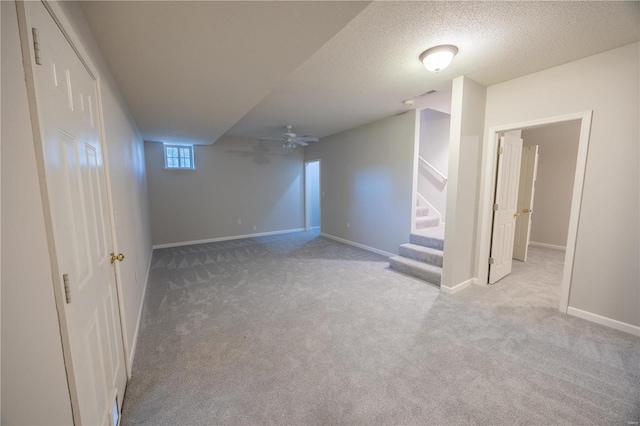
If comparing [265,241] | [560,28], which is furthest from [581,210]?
[265,241]

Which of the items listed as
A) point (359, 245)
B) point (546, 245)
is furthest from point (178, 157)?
point (546, 245)

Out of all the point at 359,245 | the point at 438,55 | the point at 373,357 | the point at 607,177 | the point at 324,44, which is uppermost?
the point at 438,55

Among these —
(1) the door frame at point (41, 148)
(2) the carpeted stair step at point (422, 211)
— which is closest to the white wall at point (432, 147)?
(2) the carpeted stair step at point (422, 211)

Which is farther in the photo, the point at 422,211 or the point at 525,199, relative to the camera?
the point at 422,211

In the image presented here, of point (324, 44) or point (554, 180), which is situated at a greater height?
point (324, 44)

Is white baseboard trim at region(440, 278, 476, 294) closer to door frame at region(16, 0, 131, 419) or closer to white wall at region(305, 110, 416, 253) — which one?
white wall at region(305, 110, 416, 253)

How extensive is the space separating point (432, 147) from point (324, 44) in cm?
418

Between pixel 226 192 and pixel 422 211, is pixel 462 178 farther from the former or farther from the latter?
pixel 226 192

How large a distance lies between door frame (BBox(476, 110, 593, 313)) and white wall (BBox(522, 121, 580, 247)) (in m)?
2.94

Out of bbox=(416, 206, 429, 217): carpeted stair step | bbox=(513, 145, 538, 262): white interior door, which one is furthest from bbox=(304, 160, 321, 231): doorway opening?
bbox=(513, 145, 538, 262): white interior door

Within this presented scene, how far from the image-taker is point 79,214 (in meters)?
1.10

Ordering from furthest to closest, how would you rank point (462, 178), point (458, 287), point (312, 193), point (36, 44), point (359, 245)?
point (312, 193) → point (359, 245) → point (458, 287) → point (462, 178) → point (36, 44)

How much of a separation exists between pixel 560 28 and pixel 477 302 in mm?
2526

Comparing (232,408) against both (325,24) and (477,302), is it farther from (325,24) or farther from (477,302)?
(477,302)
